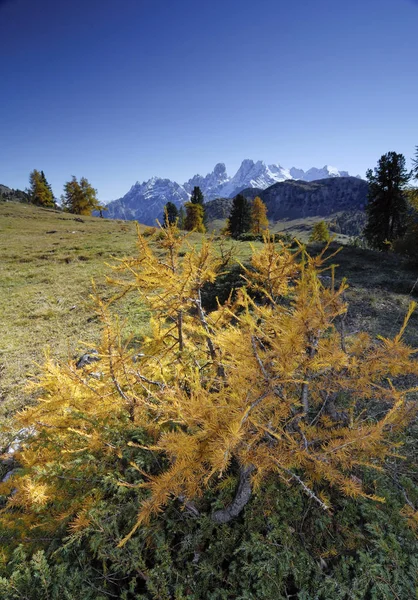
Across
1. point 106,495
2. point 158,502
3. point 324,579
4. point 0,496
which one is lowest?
point 0,496

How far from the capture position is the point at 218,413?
2227 millimetres

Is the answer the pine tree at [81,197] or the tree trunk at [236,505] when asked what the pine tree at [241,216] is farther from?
the tree trunk at [236,505]

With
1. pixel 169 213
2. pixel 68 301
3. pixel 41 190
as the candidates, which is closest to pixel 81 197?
pixel 41 190

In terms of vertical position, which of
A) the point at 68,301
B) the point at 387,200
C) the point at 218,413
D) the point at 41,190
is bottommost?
the point at 68,301

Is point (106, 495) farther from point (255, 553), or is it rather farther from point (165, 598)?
point (255, 553)

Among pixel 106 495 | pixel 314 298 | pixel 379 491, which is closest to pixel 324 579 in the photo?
pixel 379 491

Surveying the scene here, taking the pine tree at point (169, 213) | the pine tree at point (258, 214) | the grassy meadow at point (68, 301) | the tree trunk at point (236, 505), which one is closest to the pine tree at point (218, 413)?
the tree trunk at point (236, 505)

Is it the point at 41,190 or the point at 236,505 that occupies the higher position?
the point at 41,190

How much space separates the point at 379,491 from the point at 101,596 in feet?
10.8

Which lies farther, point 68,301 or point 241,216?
point 241,216

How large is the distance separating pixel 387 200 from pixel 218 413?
103 feet

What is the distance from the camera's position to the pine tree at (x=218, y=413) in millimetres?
2154

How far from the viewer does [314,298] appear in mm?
1996

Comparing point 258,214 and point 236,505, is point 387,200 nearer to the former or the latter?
point 258,214
